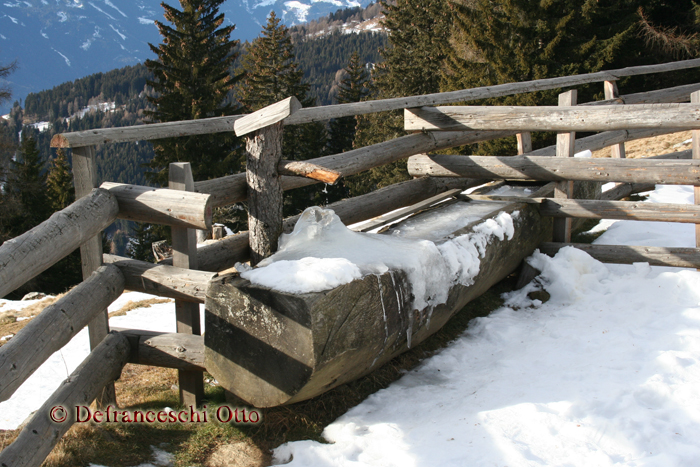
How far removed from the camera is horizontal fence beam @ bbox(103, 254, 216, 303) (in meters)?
3.19

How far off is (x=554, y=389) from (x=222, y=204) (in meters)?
2.61

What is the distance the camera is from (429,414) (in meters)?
3.09

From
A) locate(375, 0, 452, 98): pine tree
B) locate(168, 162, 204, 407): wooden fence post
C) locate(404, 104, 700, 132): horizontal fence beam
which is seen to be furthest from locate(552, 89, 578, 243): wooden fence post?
locate(375, 0, 452, 98): pine tree

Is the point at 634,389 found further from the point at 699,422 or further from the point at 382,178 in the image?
the point at 382,178

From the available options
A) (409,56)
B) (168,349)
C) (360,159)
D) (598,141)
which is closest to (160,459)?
(168,349)

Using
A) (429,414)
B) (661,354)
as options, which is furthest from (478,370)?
(661,354)

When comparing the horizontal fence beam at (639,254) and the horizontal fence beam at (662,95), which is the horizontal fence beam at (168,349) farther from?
the horizontal fence beam at (662,95)

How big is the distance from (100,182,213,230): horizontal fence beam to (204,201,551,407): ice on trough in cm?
43

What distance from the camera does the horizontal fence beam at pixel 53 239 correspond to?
2.27 metres

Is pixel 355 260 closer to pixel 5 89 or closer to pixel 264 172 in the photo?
pixel 264 172

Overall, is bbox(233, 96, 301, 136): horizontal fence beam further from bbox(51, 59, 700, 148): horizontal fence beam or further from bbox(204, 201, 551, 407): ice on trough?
bbox(204, 201, 551, 407): ice on trough

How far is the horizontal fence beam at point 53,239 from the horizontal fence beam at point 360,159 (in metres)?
0.68

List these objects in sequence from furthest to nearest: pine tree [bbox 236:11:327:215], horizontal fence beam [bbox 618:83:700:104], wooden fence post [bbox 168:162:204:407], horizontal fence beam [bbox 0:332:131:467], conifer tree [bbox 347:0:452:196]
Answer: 1. pine tree [bbox 236:11:327:215]
2. conifer tree [bbox 347:0:452:196]
3. horizontal fence beam [bbox 618:83:700:104]
4. wooden fence post [bbox 168:162:204:407]
5. horizontal fence beam [bbox 0:332:131:467]

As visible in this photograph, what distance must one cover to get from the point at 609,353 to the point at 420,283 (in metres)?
1.50
